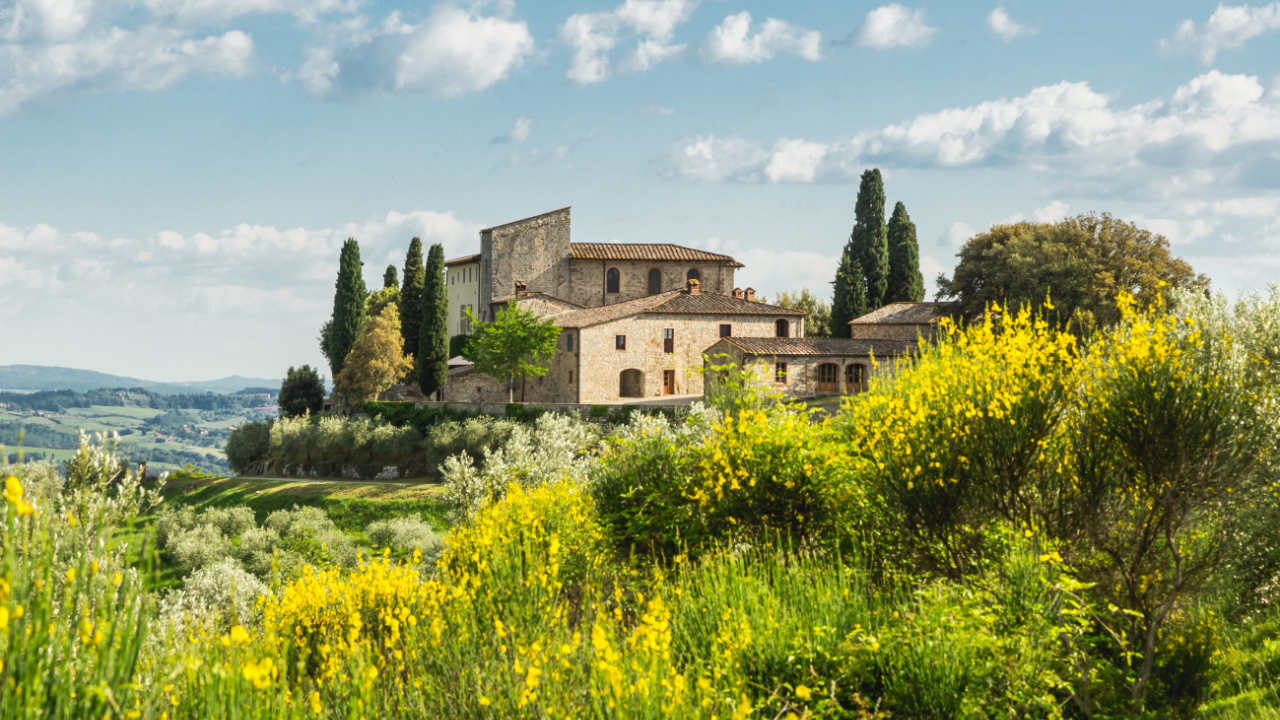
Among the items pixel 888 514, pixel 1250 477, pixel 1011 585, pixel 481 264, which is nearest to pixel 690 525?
pixel 888 514

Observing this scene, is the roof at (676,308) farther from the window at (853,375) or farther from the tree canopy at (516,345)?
the window at (853,375)

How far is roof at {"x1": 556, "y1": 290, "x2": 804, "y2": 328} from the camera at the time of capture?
47469 millimetres

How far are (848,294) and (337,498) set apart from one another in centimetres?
3253

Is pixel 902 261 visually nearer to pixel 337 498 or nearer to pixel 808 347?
pixel 808 347

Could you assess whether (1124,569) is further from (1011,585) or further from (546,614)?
(546,614)

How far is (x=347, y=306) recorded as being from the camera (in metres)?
54.9

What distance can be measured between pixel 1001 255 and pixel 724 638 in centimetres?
3917

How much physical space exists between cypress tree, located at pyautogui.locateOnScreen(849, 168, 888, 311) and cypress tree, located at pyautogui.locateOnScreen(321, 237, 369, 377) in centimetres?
3132

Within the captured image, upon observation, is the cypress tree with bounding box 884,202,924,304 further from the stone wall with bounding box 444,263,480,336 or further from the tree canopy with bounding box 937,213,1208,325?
the stone wall with bounding box 444,263,480,336

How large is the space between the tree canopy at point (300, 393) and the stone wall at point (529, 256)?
13.1 metres

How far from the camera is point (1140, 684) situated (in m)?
9.70

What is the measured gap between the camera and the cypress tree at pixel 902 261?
56.8 meters

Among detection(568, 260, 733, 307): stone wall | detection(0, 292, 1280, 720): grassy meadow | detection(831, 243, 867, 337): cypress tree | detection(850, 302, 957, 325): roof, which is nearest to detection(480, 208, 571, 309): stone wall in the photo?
detection(568, 260, 733, 307): stone wall

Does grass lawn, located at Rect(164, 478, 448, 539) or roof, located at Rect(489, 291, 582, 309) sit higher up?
roof, located at Rect(489, 291, 582, 309)
